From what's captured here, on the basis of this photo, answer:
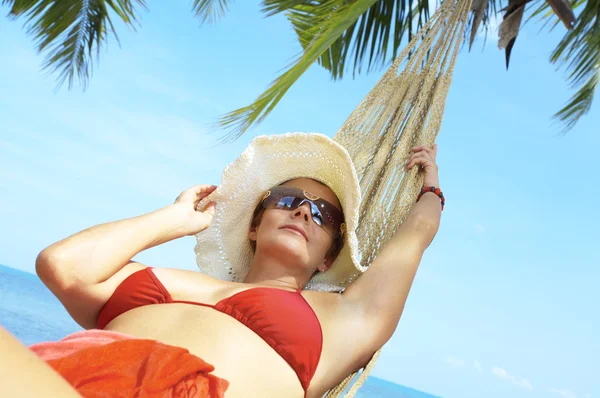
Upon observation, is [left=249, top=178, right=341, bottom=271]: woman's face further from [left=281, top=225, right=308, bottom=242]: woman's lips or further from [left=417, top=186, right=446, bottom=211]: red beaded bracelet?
[left=417, top=186, right=446, bottom=211]: red beaded bracelet

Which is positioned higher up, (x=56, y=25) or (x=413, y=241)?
(x=56, y=25)

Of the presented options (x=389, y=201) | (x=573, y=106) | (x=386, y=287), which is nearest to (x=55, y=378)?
(x=386, y=287)

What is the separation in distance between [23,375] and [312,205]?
1.33m

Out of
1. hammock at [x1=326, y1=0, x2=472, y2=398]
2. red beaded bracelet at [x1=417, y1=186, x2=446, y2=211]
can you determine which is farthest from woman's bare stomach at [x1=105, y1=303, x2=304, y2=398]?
red beaded bracelet at [x1=417, y1=186, x2=446, y2=211]

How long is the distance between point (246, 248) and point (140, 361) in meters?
1.05

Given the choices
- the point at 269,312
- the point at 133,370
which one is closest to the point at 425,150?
the point at 269,312

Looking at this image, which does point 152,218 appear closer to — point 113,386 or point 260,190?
point 260,190

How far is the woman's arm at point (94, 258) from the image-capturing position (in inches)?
69.8

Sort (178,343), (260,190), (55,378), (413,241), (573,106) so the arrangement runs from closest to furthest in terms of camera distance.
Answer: (55,378) → (178,343) → (413,241) → (260,190) → (573,106)

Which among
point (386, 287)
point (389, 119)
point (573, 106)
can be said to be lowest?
point (573, 106)

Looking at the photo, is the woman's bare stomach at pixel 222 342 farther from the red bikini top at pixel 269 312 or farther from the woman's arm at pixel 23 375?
the woman's arm at pixel 23 375

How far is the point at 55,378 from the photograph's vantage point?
1058 mm

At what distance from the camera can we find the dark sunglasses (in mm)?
Answer: 2225

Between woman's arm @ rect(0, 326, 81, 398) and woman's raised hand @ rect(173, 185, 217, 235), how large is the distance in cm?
107
